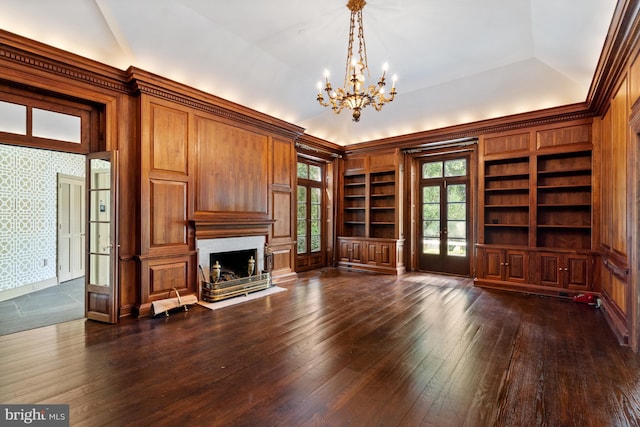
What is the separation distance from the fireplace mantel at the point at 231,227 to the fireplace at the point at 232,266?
0.28 feet

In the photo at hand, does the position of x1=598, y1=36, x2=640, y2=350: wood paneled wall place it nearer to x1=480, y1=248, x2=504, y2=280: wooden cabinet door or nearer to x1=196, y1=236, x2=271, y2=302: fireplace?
x1=480, y1=248, x2=504, y2=280: wooden cabinet door

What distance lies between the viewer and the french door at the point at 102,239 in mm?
3631

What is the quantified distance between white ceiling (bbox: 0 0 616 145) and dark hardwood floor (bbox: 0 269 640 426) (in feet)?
10.7

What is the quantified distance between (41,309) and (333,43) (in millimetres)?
5367

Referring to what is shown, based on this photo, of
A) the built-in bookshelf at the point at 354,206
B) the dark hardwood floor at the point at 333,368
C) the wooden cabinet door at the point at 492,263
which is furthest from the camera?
the built-in bookshelf at the point at 354,206

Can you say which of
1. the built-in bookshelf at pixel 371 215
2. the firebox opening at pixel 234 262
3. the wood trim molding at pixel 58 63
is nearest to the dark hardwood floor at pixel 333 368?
the firebox opening at pixel 234 262

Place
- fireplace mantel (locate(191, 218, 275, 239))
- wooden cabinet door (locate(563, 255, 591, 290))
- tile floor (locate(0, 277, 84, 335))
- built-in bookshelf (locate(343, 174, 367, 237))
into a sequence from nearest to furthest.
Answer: tile floor (locate(0, 277, 84, 335)) < fireplace mantel (locate(191, 218, 275, 239)) < wooden cabinet door (locate(563, 255, 591, 290)) < built-in bookshelf (locate(343, 174, 367, 237))

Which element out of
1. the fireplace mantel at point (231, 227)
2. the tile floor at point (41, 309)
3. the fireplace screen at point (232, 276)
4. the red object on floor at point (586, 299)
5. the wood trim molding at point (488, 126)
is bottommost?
the tile floor at point (41, 309)

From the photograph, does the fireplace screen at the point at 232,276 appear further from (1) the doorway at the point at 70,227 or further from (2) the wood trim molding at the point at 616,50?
(2) the wood trim molding at the point at 616,50

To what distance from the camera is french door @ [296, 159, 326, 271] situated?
23.3 ft

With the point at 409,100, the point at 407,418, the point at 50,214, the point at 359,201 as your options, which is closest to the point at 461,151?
the point at 409,100

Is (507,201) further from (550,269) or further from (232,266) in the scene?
(232,266)

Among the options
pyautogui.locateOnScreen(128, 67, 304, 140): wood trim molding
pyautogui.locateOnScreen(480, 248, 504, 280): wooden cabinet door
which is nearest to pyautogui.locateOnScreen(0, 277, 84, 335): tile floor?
pyautogui.locateOnScreen(128, 67, 304, 140): wood trim molding

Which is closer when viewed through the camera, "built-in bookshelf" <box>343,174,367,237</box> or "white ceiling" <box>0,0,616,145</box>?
"white ceiling" <box>0,0,616,145</box>
